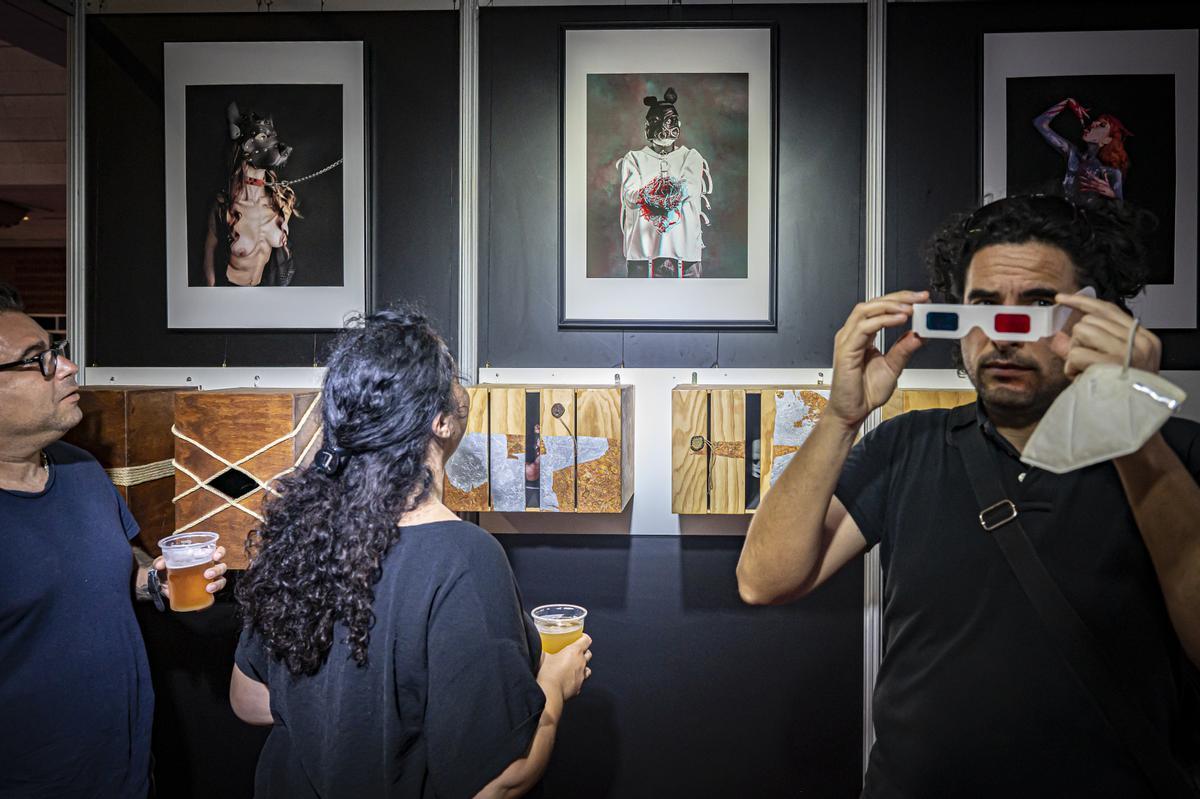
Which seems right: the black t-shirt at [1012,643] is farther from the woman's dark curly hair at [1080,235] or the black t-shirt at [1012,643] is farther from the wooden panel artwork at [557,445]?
the wooden panel artwork at [557,445]

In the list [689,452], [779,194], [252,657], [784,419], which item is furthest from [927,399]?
[252,657]

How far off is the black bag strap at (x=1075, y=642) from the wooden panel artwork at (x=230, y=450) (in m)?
1.64

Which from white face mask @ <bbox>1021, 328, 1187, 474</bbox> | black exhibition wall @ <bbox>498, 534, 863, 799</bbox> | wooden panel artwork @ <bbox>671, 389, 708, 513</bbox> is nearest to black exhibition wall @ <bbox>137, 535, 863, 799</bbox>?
black exhibition wall @ <bbox>498, 534, 863, 799</bbox>

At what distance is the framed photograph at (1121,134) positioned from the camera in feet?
7.43

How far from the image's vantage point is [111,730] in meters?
1.78

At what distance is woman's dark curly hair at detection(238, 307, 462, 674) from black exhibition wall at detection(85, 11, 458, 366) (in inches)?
47.1

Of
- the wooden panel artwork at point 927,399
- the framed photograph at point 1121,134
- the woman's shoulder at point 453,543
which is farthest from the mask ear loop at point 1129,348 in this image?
the framed photograph at point 1121,134

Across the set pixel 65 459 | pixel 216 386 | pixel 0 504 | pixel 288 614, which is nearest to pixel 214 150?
pixel 216 386

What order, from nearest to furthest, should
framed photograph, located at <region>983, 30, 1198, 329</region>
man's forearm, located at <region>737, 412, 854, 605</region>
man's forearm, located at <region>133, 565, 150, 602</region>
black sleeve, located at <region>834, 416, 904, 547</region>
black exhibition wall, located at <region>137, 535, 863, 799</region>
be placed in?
1. man's forearm, located at <region>737, 412, 854, 605</region>
2. black sleeve, located at <region>834, 416, 904, 547</region>
3. man's forearm, located at <region>133, 565, 150, 602</region>
4. framed photograph, located at <region>983, 30, 1198, 329</region>
5. black exhibition wall, located at <region>137, 535, 863, 799</region>

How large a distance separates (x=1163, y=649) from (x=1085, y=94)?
1830 mm

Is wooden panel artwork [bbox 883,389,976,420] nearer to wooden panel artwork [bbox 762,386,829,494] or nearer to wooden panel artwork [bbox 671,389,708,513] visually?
wooden panel artwork [bbox 762,386,829,494]

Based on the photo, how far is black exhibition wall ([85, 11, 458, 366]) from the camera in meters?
2.43

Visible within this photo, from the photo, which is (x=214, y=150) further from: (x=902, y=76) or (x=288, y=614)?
(x=902, y=76)

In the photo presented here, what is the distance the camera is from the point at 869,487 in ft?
4.61
